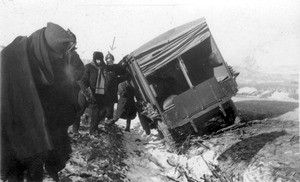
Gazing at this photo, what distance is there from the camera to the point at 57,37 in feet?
7.19

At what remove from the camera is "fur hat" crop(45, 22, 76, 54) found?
85.8 inches

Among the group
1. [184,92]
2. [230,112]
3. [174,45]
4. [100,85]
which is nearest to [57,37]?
[100,85]

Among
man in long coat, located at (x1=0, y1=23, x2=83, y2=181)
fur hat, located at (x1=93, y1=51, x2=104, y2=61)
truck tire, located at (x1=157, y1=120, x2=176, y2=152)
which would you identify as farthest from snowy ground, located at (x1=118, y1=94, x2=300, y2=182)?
man in long coat, located at (x1=0, y1=23, x2=83, y2=181)

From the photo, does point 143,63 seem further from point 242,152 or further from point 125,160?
point 242,152

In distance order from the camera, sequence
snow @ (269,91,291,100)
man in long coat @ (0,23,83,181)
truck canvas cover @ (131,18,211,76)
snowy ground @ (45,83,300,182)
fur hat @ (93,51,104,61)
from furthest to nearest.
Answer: snow @ (269,91,291,100), truck canvas cover @ (131,18,211,76), fur hat @ (93,51,104,61), snowy ground @ (45,83,300,182), man in long coat @ (0,23,83,181)

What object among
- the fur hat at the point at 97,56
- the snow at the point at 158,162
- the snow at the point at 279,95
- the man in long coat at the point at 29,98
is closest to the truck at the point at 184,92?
the snow at the point at 158,162

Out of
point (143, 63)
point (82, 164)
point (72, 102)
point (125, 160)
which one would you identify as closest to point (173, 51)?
point (143, 63)

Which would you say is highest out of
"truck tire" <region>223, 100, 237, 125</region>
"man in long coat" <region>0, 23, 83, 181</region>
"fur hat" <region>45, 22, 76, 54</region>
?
"fur hat" <region>45, 22, 76, 54</region>

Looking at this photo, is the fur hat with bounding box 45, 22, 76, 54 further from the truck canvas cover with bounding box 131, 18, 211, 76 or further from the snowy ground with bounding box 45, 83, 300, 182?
the truck canvas cover with bounding box 131, 18, 211, 76

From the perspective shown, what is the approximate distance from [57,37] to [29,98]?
477mm

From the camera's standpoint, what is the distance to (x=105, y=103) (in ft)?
25.9

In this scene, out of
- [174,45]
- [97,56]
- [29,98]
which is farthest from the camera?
[174,45]

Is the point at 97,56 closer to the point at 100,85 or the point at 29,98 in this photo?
the point at 100,85

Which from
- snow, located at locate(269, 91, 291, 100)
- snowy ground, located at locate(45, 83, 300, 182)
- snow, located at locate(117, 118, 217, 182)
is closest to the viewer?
snowy ground, located at locate(45, 83, 300, 182)
